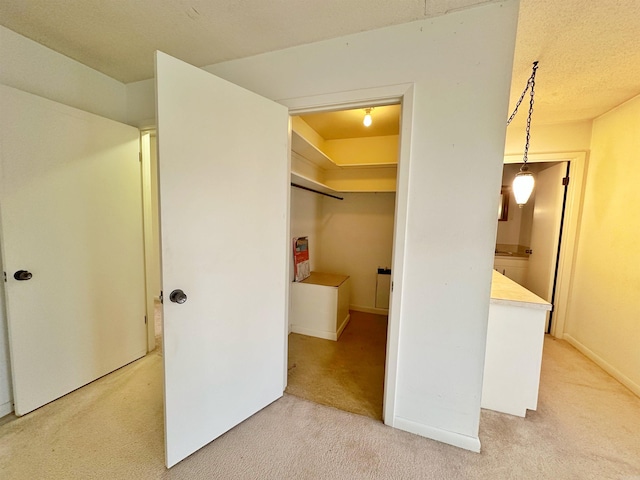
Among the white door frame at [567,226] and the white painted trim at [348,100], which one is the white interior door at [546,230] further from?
the white painted trim at [348,100]

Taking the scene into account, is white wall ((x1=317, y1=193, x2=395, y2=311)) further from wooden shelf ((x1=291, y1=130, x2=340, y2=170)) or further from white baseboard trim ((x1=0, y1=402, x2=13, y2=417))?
white baseboard trim ((x1=0, y1=402, x2=13, y2=417))

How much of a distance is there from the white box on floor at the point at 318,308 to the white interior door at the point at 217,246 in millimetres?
1082

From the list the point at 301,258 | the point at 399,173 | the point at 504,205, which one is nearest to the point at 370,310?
the point at 301,258

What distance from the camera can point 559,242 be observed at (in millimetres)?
2955

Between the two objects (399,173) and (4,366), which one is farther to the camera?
(4,366)

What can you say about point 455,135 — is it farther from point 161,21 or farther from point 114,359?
point 114,359

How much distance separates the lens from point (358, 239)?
371cm

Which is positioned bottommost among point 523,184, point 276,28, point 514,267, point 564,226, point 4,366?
point 4,366

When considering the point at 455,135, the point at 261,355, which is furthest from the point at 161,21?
the point at 261,355

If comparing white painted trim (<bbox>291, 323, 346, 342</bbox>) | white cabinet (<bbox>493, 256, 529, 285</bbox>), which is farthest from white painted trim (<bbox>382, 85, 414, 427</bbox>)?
white cabinet (<bbox>493, 256, 529, 285</bbox>)

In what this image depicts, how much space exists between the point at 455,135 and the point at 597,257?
2.44 metres

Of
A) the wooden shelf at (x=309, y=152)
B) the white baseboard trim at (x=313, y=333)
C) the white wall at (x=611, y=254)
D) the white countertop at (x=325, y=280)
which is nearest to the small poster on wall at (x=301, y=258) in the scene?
the white countertop at (x=325, y=280)

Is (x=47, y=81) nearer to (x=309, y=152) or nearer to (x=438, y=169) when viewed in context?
(x=309, y=152)

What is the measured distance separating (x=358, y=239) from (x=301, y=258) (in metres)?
1.01
